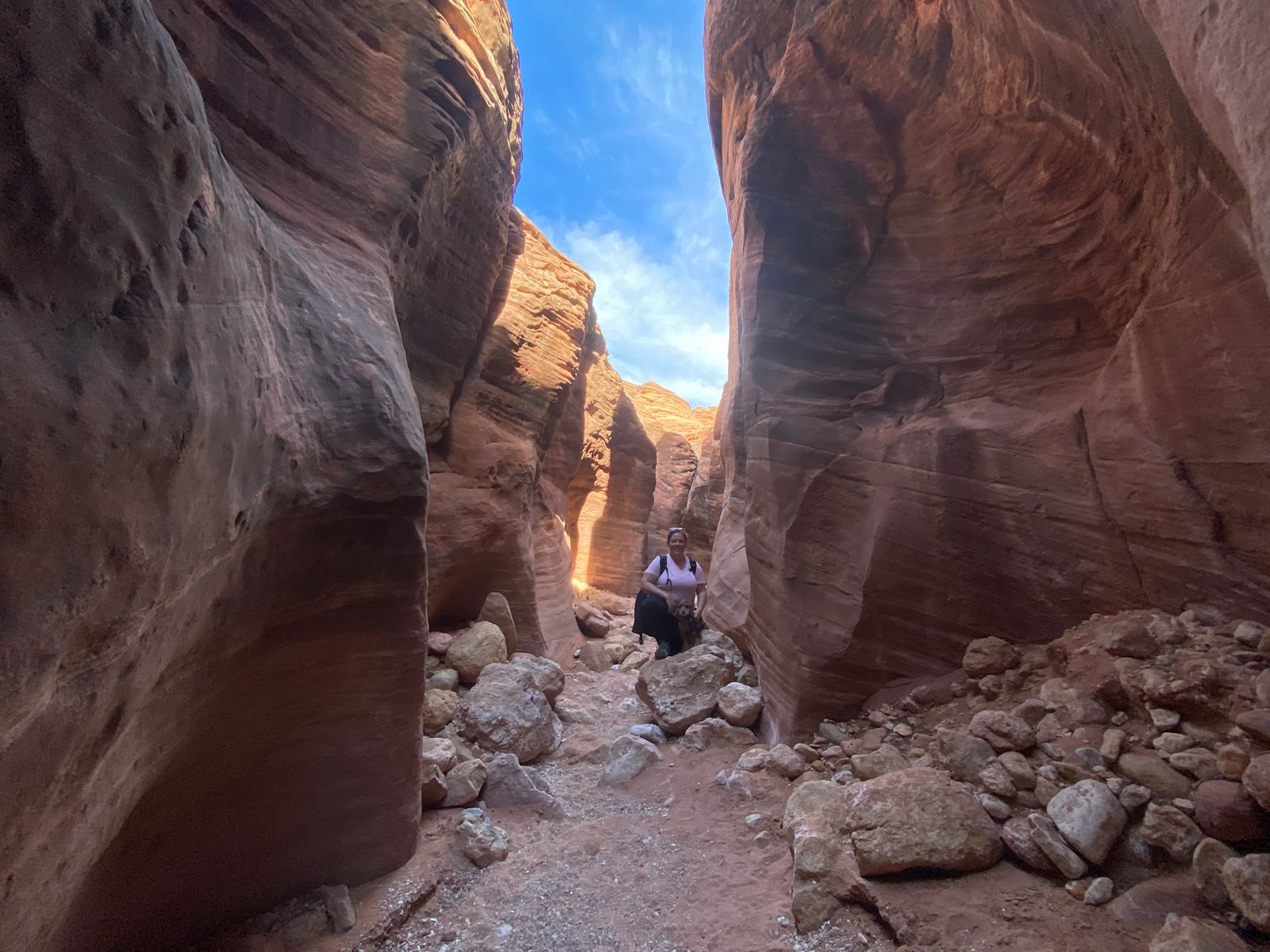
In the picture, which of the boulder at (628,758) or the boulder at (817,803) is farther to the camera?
the boulder at (628,758)

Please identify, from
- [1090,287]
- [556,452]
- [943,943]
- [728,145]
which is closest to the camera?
[943,943]

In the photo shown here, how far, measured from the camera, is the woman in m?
7.32

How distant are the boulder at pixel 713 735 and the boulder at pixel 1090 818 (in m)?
2.86

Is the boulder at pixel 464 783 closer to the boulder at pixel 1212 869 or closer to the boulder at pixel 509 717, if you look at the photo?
the boulder at pixel 509 717

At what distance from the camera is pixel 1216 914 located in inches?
95.1

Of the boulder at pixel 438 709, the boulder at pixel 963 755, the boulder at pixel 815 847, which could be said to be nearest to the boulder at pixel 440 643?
the boulder at pixel 438 709

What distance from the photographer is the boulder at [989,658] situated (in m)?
4.40

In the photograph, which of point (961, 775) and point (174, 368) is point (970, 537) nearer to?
point (961, 775)

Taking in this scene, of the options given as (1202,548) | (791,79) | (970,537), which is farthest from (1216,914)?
(791,79)

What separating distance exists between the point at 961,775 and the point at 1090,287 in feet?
12.1

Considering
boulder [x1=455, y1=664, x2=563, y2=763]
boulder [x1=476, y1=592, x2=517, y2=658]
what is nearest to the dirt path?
boulder [x1=455, y1=664, x2=563, y2=763]

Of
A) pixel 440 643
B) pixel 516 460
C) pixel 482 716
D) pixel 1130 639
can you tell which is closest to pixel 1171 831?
pixel 1130 639

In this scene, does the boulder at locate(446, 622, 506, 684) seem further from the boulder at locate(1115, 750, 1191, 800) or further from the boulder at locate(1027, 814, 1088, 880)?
the boulder at locate(1115, 750, 1191, 800)

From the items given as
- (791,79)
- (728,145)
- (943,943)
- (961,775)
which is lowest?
(943,943)
